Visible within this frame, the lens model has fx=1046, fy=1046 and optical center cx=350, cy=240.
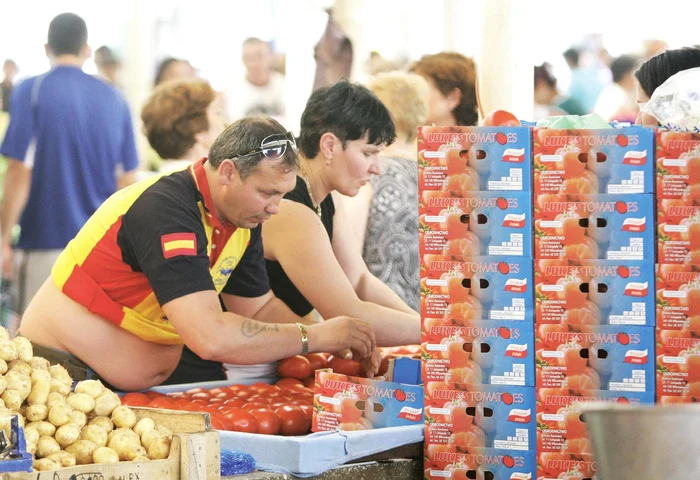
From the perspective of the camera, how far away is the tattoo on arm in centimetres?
325

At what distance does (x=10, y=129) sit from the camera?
6.04 m

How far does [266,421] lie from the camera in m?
3.13

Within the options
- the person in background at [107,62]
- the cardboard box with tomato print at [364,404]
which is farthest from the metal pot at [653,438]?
the person in background at [107,62]

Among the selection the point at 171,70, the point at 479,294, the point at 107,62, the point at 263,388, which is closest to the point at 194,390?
the point at 263,388

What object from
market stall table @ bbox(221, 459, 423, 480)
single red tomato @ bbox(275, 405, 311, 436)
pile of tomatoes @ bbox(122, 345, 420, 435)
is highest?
pile of tomatoes @ bbox(122, 345, 420, 435)

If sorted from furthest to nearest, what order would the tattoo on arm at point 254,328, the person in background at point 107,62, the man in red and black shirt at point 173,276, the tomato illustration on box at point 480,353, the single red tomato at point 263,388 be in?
the person in background at point 107,62 < the single red tomato at point 263,388 < the tattoo on arm at point 254,328 < the man in red and black shirt at point 173,276 < the tomato illustration on box at point 480,353

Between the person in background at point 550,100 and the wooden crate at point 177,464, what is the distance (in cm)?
720

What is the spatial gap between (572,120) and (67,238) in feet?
12.1

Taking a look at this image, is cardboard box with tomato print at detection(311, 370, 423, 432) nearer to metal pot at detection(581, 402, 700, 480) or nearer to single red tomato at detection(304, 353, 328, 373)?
single red tomato at detection(304, 353, 328, 373)

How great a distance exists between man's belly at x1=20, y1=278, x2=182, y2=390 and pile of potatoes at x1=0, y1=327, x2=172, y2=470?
0.66 m

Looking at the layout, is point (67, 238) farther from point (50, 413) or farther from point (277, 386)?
point (50, 413)

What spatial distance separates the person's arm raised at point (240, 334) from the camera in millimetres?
3125

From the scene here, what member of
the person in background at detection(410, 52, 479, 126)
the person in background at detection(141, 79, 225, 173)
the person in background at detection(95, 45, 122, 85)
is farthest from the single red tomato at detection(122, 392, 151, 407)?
the person in background at detection(95, 45, 122, 85)

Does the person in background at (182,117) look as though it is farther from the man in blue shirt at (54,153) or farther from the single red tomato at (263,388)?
the single red tomato at (263,388)
